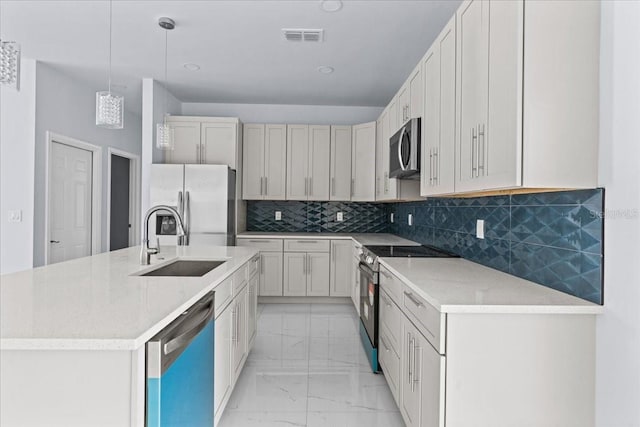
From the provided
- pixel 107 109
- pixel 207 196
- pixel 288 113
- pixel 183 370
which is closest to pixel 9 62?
pixel 107 109

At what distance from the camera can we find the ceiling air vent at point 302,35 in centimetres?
326

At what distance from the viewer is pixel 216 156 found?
495 cm

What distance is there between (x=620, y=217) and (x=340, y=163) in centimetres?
400

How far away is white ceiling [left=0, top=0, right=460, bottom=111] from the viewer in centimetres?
294

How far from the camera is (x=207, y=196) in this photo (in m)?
4.46

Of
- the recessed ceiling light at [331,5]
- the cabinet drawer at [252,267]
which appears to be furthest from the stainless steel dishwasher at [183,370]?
the recessed ceiling light at [331,5]

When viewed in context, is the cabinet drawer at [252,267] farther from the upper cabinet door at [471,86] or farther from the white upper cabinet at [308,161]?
the white upper cabinet at [308,161]

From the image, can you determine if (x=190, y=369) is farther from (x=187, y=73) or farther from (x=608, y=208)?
(x=187, y=73)

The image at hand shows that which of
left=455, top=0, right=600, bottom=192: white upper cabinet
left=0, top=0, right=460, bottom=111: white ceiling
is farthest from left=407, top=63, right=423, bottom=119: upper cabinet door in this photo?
left=455, top=0, right=600, bottom=192: white upper cabinet

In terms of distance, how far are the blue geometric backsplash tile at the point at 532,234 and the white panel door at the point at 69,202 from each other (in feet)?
13.1

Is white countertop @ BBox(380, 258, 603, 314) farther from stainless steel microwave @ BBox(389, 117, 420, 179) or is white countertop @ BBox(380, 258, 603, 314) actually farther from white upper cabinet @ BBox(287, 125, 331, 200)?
white upper cabinet @ BBox(287, 125, 331, 200)

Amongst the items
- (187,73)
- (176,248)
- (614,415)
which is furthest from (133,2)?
(614,415)

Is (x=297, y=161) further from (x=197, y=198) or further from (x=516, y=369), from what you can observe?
(x=516, y=369)

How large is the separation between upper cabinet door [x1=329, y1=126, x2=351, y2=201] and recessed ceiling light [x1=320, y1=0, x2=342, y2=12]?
2.40m
